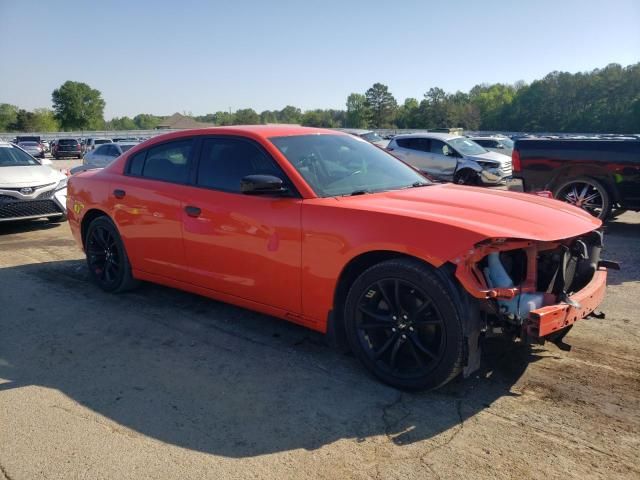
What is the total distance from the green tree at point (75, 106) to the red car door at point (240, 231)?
115563 mm

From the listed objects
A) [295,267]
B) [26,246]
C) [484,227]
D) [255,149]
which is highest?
[255,149]

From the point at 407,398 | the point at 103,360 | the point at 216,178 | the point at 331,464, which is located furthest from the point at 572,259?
the point at 103,360

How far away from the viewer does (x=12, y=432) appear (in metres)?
2.84

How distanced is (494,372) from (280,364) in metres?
1.45

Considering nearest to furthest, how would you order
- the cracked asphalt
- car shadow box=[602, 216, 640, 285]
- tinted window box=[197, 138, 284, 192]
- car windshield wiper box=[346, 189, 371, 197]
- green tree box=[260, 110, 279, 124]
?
the cracked asphalt
car windshield wiper box=[346, 189, 371, 197]
tinted window box=[197, 138, 284, 192]
car shadow box=[602, 216, 640, 285]
green tree box=[260, 110, 279, 124]

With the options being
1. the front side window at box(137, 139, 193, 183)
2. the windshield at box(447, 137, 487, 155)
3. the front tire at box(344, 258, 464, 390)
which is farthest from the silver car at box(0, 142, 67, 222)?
the windshield at box(447, 137, 487, 155)

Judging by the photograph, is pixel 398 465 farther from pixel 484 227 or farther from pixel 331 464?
pixel 484 227

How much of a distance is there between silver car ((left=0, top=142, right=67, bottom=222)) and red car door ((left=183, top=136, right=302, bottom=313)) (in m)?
5.30

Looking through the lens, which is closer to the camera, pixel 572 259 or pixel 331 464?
pixel 331 464

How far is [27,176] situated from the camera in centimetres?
880

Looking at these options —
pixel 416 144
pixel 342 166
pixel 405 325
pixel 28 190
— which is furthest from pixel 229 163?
pixel 416 144

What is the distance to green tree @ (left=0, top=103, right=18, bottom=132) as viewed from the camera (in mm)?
98625

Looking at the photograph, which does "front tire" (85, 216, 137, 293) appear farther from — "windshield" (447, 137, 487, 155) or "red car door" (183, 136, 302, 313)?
"windshield" (447, 137, 487, 155)

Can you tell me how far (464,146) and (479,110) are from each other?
95.0 m
